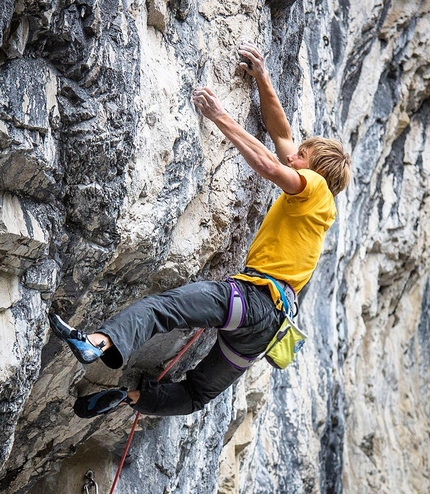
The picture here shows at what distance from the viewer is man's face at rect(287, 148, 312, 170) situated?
15.3ft

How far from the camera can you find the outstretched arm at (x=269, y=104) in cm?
468

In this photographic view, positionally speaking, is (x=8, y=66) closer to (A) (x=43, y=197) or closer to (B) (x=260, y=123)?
(A) (x=43, y=197)

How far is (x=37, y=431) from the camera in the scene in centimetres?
Answer: 483

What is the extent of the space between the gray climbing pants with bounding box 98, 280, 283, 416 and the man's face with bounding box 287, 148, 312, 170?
0.78 m

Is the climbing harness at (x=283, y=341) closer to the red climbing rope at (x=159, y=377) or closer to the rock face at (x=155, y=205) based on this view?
the red climbing rope at (x=159, y=377)

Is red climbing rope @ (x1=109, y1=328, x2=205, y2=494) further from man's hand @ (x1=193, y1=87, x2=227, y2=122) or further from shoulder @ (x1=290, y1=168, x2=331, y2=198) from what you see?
man's hand @ (x1=193, y1=87, x2=227, y2=122)

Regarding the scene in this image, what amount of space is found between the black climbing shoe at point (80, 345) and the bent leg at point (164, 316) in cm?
12

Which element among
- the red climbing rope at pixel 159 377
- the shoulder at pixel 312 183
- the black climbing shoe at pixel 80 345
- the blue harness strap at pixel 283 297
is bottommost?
the red climbing rope at pixel 159 377

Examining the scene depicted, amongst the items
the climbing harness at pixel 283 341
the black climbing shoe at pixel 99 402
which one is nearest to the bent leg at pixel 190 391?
the climbing harness at pixel 283 341

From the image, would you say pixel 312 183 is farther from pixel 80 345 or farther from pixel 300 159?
pixel 80 345

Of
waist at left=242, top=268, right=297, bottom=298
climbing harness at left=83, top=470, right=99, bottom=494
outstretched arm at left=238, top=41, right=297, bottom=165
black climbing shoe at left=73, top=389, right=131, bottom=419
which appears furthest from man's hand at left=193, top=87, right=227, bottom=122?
climbing harness at left=83, top=470, right=99, bottom=494

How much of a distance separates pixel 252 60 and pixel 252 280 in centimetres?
126

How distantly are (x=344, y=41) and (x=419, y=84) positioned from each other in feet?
6.53

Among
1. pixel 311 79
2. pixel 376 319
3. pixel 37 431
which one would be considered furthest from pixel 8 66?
pixel 376 319
